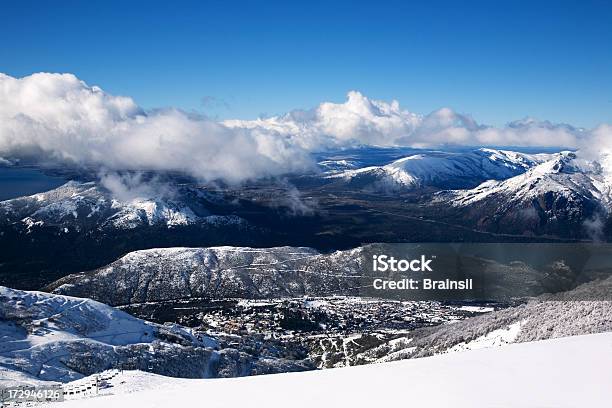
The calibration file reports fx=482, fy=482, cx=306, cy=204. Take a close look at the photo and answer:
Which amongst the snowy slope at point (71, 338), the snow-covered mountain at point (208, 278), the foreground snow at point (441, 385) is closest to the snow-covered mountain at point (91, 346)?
the snowy slope at point (71, 338)

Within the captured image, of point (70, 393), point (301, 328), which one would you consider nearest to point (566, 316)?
point (70, 393)

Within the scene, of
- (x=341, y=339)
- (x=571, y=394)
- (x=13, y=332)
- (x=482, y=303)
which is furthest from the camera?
(x=482, y=303)

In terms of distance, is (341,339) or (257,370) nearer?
(257,370)

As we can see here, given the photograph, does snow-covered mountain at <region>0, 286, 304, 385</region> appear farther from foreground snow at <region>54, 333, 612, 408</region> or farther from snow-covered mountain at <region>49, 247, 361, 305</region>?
snow-covered mountain at <region>49, 247, 361, 305</region>

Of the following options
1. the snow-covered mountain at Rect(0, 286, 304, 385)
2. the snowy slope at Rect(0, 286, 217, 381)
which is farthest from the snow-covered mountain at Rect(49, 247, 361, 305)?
the snow-covered mountain at Rect(0, 286, 304, 385)

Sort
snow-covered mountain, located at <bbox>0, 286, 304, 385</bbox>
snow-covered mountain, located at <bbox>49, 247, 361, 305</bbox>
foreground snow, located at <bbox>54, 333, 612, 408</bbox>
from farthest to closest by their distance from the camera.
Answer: snow-covered mountain, located at <bbox>49, 247, 361, 305</bbox> < snow-covered mountain, located at <bbox>0, 286, 304, 385</bbox> < foreground snow, located at <bbox>54, 333, 612, 408</bbox>

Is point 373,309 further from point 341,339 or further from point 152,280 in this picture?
point 152,280
